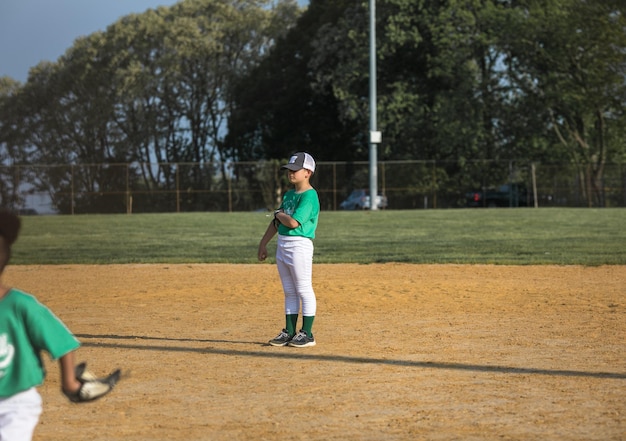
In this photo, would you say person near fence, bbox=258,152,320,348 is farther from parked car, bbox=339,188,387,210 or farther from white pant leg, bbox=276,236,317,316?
parked car, bbox=339,188,387,210

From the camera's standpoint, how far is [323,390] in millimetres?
6199

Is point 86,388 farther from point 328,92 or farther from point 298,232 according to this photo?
point 328,92

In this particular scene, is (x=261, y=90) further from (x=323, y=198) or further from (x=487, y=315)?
(x=487, y=315)

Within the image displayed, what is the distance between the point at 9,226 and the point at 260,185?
4463 cm

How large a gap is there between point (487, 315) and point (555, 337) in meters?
1.60

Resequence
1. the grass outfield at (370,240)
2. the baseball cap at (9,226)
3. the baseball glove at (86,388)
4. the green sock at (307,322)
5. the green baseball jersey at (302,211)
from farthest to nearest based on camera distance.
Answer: the grass outfield at (370,240) → the green sock at (307,322) → the green baseball jersey at (302,211) → the baseball glove at (86,388) → the baseball cap at (9,226)

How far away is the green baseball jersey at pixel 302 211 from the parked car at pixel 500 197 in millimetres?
38561

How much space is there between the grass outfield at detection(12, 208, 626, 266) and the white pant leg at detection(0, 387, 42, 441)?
1379 cm

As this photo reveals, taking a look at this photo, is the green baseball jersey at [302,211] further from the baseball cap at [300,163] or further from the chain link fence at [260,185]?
the chain link fence at [260,185]

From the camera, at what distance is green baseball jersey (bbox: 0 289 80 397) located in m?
3.30

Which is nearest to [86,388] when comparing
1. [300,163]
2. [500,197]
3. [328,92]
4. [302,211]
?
[302,211]

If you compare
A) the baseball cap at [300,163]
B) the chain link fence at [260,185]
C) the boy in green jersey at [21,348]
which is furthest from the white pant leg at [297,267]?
the chain link fence at [260,185]

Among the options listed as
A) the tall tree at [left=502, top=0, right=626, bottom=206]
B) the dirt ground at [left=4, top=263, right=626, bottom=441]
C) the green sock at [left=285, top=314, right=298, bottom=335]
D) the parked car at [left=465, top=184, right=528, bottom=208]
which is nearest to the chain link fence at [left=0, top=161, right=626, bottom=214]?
the parked car at [left=465, top=184, right=528, bottom=208]

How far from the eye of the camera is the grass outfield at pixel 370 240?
58.9 ft
